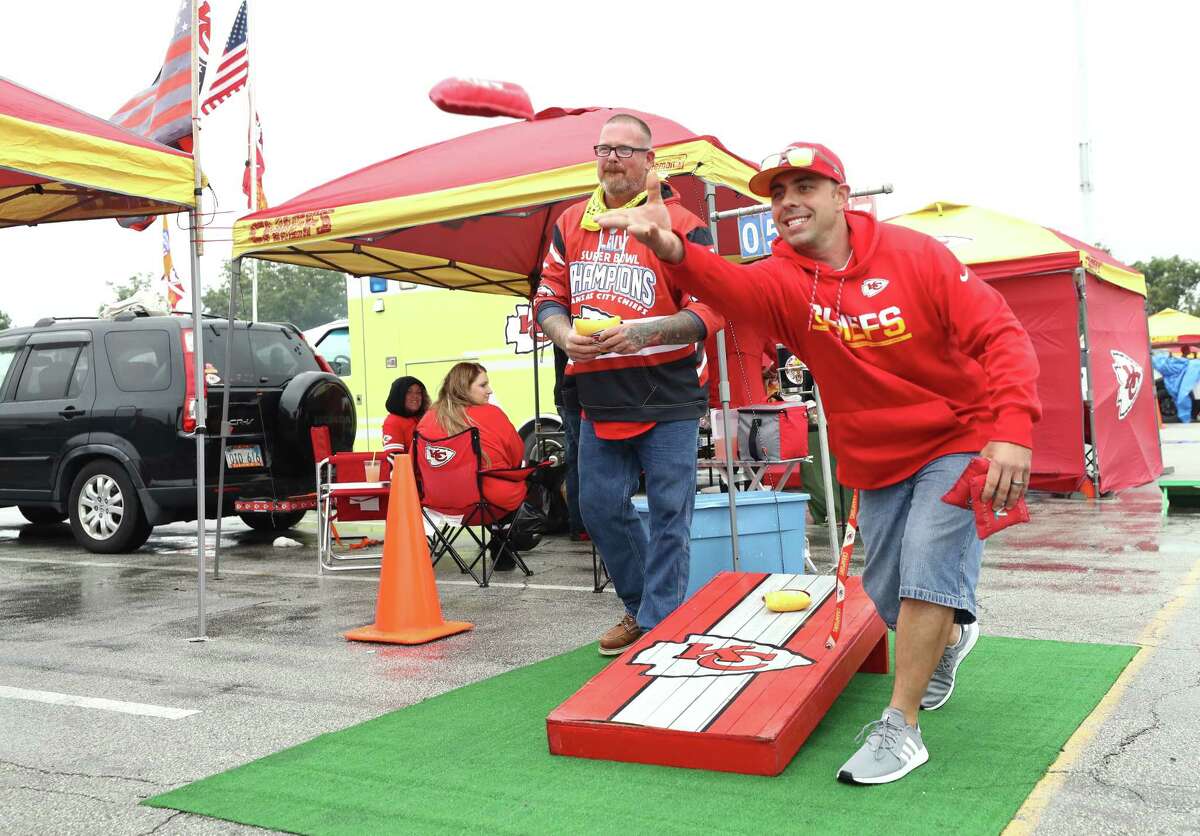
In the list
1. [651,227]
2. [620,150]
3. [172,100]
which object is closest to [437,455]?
[172,100]

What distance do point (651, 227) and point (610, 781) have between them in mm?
1622

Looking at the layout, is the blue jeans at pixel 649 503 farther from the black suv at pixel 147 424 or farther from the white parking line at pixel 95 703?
the black suv at pixel 147 424

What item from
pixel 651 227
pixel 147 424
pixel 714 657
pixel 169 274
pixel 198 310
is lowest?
pixel 714 657

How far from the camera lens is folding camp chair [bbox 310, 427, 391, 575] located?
838 cm

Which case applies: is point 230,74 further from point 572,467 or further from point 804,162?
point 804,162

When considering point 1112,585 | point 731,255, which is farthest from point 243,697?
point 731,255

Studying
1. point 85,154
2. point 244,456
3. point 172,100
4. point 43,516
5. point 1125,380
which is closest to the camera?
point 85,154

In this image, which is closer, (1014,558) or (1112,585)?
(1112,585)

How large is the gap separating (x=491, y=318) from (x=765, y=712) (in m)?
9.72

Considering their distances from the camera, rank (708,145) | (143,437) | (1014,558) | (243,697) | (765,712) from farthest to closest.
A: (143,437) < (1014,558) < (708,145) < (243,697) < (765,712)

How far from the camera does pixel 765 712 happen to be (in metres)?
3.58

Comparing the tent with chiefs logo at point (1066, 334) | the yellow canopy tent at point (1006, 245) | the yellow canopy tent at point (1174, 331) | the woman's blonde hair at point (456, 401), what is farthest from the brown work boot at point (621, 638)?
the yellow canopy tent at point (1174, 331)

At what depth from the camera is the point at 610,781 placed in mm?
3451

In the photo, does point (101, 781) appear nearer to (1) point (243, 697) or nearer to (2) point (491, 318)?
(1) point (243, 697)
